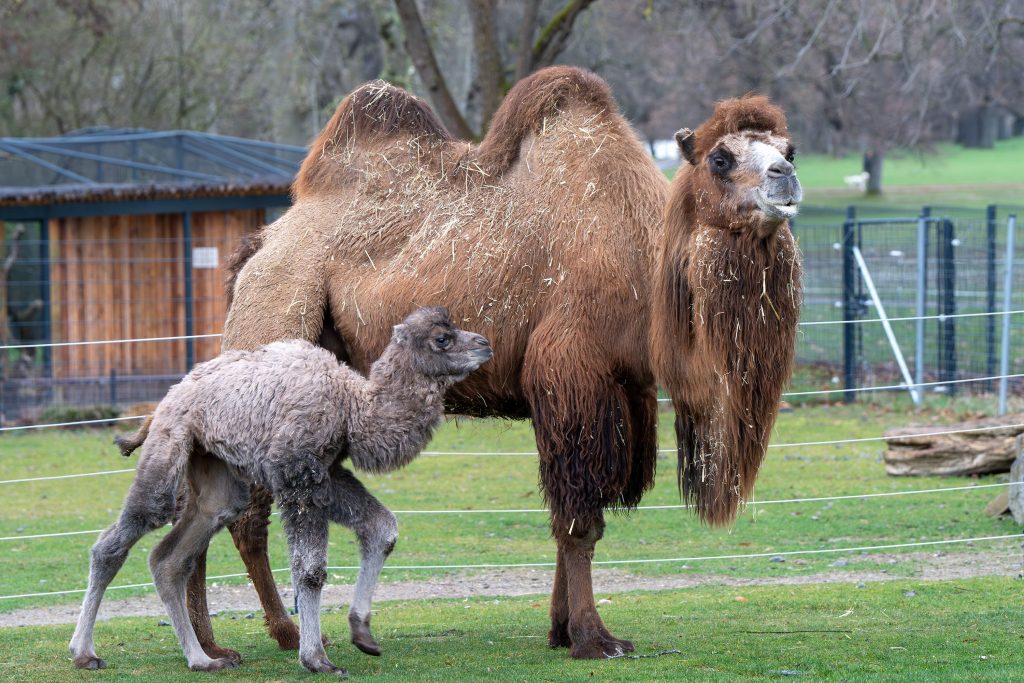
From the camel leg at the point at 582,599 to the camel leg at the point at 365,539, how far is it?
98cm

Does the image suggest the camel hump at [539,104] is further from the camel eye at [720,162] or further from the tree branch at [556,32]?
the tree branch at [556,32]

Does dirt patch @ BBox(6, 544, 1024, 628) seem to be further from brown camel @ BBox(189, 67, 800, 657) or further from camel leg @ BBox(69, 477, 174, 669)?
camel leg @ BBox(69, 477, 174, 669)

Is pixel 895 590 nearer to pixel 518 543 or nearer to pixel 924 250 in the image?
pixel 518 543

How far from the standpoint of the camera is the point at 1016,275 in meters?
21.9

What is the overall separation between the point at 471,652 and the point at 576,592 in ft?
2.48

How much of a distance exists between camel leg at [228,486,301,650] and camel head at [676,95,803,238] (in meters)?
3.22

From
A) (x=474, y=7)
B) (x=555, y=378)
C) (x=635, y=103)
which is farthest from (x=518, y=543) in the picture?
(x=635, y=103)

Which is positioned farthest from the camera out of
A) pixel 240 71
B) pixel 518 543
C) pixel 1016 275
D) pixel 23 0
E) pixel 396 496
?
pixel 240 71

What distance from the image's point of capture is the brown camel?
6562 millimetres

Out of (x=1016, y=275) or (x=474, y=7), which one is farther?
(x=1016, y=275)

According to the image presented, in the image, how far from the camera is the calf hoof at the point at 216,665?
6.77 m

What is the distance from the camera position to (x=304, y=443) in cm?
641

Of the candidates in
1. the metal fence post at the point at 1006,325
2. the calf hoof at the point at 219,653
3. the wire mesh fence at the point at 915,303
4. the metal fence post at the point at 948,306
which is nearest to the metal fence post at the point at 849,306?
the wire mesh fence at the point at 915,303

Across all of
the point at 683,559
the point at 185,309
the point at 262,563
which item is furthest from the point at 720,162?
the point at 185,309
